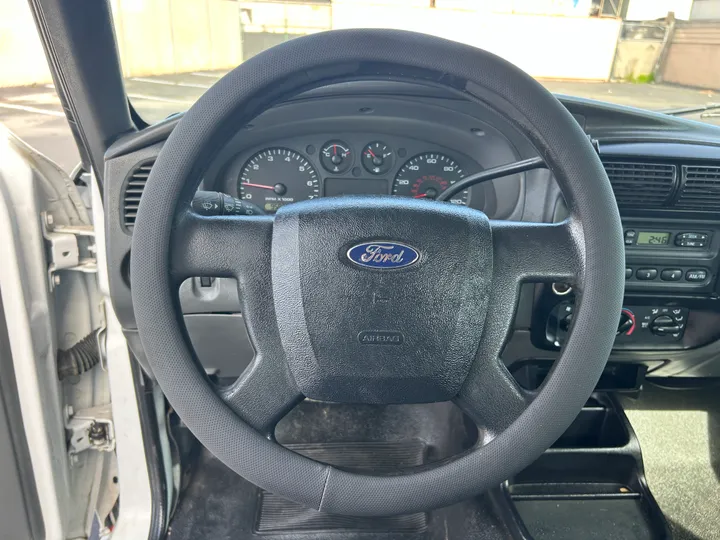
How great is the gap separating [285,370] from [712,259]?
100 centimetres

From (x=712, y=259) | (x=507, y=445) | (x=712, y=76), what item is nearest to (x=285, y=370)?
(x=507, y=445)

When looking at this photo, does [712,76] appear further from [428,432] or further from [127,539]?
[127,539]

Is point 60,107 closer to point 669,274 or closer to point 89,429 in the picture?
point 89,429

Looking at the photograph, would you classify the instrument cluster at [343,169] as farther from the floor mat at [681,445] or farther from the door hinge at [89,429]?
the floor mat at [681,445]

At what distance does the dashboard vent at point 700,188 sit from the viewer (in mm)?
1255

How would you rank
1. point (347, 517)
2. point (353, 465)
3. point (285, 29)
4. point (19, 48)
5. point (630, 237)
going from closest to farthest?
point (285, 29) < point (19, 48) < point (630, 237) < point (347, 517) < point (353, 465)

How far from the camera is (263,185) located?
1355 millimetres

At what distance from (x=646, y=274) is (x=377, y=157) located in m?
0.62

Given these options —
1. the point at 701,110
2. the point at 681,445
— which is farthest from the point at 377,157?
the point at 681,445

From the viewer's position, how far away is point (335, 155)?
1352mm

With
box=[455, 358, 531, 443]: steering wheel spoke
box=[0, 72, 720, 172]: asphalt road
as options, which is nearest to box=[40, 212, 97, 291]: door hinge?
box=[0, 72, 720, 172]: asphalt road

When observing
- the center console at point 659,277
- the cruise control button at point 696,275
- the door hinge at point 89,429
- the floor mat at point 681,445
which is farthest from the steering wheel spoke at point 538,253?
the floor mat at point 681,445

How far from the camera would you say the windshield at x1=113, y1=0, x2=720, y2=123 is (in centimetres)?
116

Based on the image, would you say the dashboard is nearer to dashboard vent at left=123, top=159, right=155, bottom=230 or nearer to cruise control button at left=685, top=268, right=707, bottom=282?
cruise control button at left=685, top=268, right=707, bottom=282
